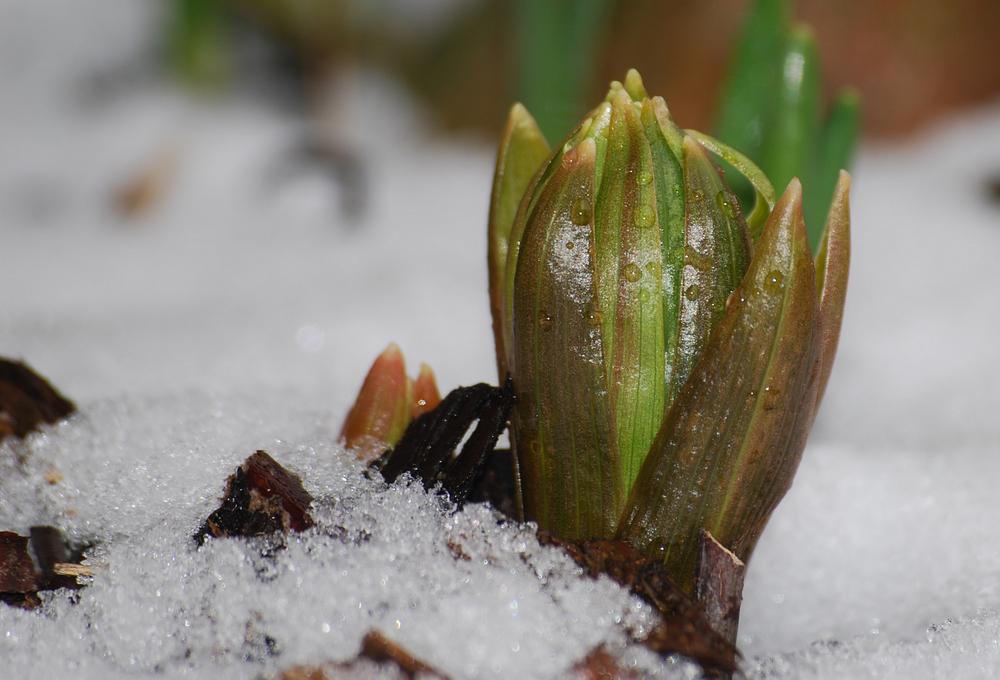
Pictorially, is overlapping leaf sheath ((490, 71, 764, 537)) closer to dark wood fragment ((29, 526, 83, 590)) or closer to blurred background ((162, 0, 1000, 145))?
dark wood fragment ((29, 526, 83, 590))

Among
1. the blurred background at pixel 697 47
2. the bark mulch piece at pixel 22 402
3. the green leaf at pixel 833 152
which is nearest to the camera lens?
the bark mulch piece at pixel 22 402

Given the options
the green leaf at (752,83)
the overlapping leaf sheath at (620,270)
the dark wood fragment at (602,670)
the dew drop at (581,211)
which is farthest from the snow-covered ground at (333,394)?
the green leaf at (752,83)

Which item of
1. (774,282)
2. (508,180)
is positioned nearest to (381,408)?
(508,180)

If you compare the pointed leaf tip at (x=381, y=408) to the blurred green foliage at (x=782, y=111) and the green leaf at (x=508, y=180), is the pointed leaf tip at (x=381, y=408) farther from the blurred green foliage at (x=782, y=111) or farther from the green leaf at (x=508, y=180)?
the blurred green foliage at (x=782, y=111)

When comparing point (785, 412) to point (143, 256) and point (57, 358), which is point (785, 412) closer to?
point (57, 358)

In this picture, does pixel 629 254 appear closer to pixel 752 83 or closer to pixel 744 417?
pixel 744 417
